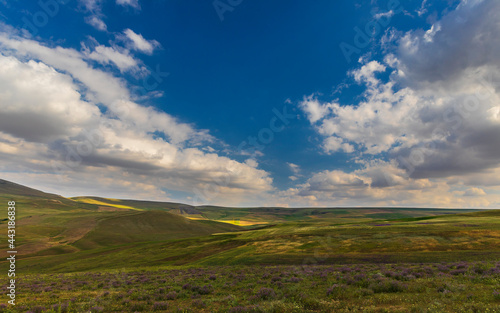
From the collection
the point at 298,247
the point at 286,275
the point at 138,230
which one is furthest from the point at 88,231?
the point at 286,275

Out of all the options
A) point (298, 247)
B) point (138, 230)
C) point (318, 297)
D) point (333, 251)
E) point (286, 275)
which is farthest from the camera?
point (138, 230)

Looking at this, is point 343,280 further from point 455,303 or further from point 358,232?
point 358,232

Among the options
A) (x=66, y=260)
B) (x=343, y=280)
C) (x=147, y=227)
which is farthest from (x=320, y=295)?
(x=147, y=227)

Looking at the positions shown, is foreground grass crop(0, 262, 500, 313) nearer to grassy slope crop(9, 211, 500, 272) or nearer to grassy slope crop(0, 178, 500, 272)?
grassy slope crop(9, 211, 500, 272)

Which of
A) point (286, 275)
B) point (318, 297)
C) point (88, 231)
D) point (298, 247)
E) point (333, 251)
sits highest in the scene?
point (318, 297)

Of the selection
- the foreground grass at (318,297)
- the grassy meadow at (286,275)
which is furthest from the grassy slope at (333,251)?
the foreground grass at (318,297)

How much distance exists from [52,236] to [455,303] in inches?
5709

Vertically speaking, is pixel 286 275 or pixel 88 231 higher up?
pixel 286 275

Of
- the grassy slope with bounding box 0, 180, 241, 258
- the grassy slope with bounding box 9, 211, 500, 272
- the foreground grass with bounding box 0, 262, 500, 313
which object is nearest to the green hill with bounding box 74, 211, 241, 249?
the grassy slope with bounding box 0, 180, 241, 258

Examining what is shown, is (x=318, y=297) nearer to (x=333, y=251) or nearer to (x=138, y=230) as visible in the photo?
(x=333, y=251)

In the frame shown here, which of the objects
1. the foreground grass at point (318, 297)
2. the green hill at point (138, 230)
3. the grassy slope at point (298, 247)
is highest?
the foreground grass at point (318, 297)

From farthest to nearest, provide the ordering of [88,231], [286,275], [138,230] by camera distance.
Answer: [138,230] < [88,231] < [286,275]

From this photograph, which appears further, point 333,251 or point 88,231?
point 88,231

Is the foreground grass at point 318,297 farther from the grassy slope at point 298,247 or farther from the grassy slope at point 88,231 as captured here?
the grassy slope at point 88,231
